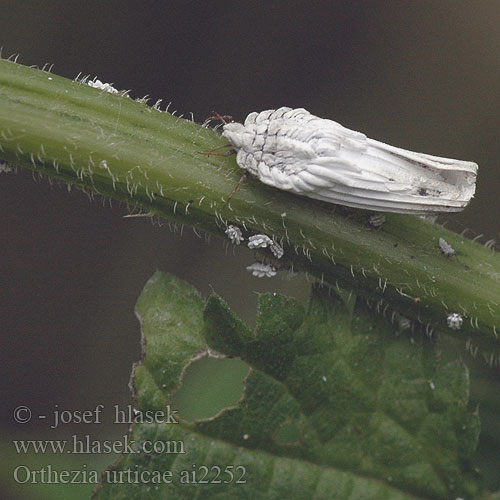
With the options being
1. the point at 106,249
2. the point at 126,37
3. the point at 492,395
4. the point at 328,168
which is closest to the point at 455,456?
the point at 492,395

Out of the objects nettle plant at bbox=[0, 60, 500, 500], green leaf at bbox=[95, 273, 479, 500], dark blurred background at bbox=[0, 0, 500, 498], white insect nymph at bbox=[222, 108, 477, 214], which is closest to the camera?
white insect nymph at bbox=[222, 108, 477, 214]

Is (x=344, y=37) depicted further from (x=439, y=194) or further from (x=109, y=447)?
(x=109, y=447)

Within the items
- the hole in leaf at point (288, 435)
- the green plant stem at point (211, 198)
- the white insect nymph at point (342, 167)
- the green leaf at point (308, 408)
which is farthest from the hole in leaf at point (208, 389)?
the white insect nymph at point (342, 167)

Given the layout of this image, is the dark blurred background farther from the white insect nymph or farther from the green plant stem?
the white insect nymph

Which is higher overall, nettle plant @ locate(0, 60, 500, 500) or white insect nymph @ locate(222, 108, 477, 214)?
white insect nymph @ locate(222, 108, 477, 214)

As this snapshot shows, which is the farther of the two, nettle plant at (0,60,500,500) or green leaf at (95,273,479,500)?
green leaf at (95,273,479,500)

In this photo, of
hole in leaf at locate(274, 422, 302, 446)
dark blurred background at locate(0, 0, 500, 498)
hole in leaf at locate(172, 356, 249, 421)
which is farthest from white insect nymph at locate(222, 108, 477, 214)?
dark blurred background at locate(0, 0, 500, 498)

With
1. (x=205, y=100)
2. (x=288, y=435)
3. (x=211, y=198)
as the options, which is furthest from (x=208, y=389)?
(x=205, y=100)

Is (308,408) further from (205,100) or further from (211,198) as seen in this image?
(205,100)

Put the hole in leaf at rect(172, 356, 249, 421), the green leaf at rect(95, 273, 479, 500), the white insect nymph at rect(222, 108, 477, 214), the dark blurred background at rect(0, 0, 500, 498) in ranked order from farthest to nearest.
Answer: the dark blurred background at rect(0, 0, 500, 498) < the hole in leaf at rect(172, 356, 249, 421) < the green leaf at rect(95, 273, 479, 500) < the white insect nymph at rect(222, 108, 477, 214)
